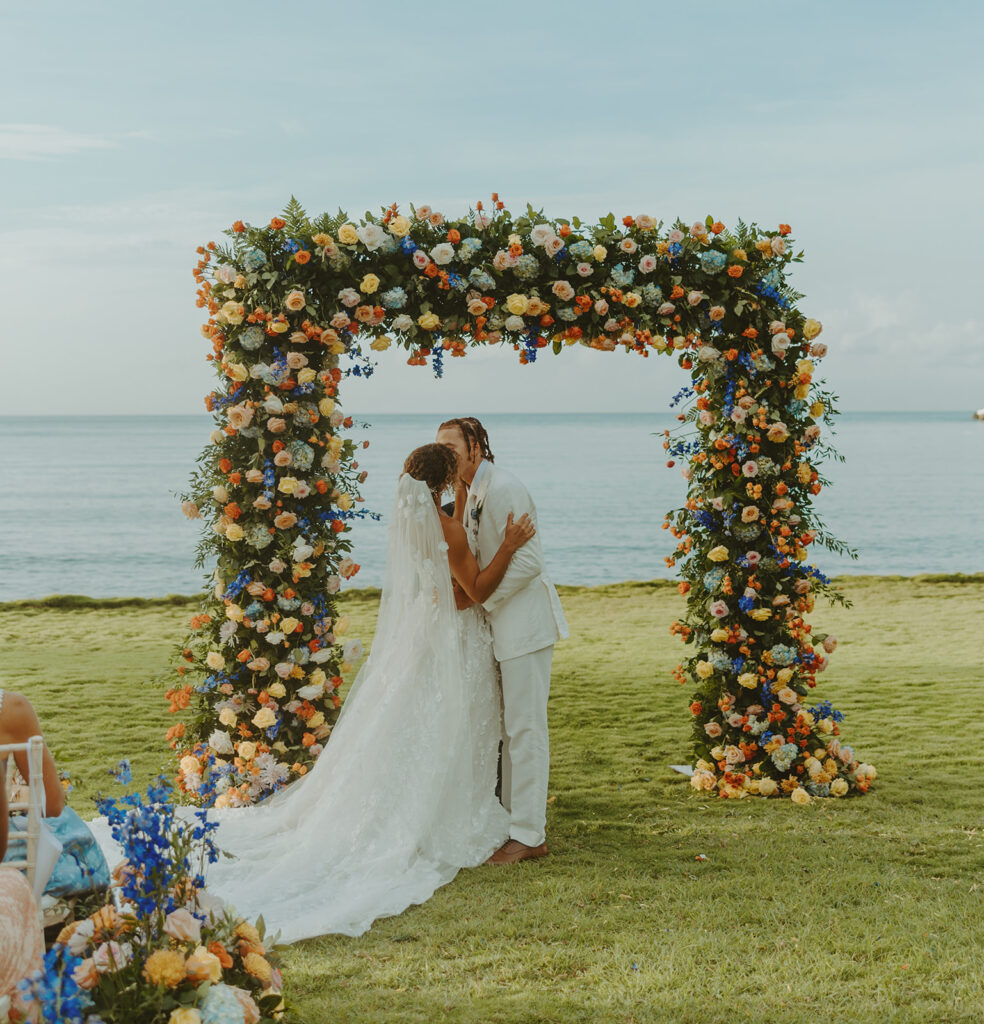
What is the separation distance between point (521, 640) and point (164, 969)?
283cm

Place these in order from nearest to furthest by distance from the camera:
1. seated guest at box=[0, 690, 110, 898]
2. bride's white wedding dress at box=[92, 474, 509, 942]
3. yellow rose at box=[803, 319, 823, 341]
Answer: seated guest at box=[0, 690, 110, 898]
bride's white wedding dress at box=[92, 474, 509, 942]
yellow rose at box=[803, 319, 823, 341]

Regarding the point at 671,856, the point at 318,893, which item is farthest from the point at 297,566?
the point at 671,856

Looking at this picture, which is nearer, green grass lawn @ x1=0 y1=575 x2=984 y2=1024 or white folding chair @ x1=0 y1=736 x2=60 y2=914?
white folding chair @ x1=0 y1=736 x2=60 y2=914

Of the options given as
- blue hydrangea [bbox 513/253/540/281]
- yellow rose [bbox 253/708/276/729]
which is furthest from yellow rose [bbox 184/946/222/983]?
blue hydrangea [bbox 513/253/540/281]

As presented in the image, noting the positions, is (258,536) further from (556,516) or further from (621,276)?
(556,516)

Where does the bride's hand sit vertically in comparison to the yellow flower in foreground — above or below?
above

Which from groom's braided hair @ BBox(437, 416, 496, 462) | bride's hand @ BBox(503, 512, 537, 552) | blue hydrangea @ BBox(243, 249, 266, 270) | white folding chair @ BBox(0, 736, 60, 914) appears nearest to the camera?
white folding chair @ BBox(0, 736, 60, 914)

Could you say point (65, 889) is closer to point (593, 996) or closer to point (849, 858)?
point (593, 996)

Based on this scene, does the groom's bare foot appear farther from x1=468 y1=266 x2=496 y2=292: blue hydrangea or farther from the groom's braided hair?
x1=468 y1=266 x2=496 y2=292: blue hydrangea

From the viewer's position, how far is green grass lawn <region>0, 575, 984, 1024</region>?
350 centimetres

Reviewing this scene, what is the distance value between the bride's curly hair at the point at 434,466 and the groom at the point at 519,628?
0.11 m

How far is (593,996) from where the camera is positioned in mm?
3496

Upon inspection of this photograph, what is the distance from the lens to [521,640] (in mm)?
5211

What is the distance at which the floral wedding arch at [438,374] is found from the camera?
578cm
